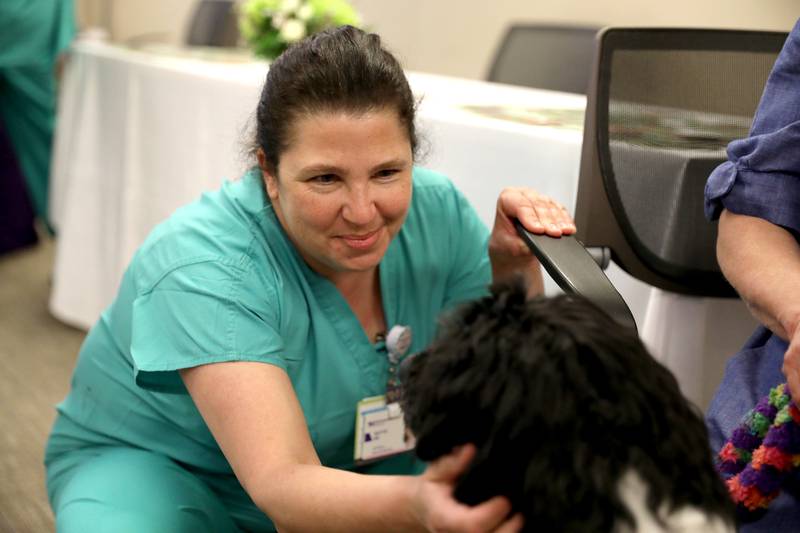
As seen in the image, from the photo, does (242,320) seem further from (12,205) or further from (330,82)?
(12,205)

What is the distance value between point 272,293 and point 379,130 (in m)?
0.23

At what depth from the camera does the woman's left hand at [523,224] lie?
1115 mm

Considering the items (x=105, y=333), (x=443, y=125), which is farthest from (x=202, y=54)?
(x=105, y=333)

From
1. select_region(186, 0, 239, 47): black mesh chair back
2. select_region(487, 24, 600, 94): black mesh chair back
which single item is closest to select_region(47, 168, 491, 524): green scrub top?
select_region(487, 24, 600, 94): black mesh chair back

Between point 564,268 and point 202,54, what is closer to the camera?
point 564,268

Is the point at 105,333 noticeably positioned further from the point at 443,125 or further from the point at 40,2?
the point at 40,2

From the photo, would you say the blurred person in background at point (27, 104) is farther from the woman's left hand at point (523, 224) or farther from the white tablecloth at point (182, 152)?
the woman's left hand at point (523, 224)

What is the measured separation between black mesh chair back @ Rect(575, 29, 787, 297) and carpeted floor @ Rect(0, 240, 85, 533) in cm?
119

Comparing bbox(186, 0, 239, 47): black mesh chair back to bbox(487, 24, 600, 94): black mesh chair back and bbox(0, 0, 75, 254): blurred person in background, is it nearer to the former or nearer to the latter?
bbox(0, 0, 75, 254): blurred person in background

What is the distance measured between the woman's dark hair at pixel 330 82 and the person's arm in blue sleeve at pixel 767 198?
1.26ft

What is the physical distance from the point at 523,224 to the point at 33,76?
2.71 metres

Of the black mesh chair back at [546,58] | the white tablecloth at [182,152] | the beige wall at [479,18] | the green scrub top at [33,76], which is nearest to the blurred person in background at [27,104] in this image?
the green scrub top at [33,76]

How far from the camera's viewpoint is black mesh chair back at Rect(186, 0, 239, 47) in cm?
384

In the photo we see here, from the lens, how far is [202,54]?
3.06m
